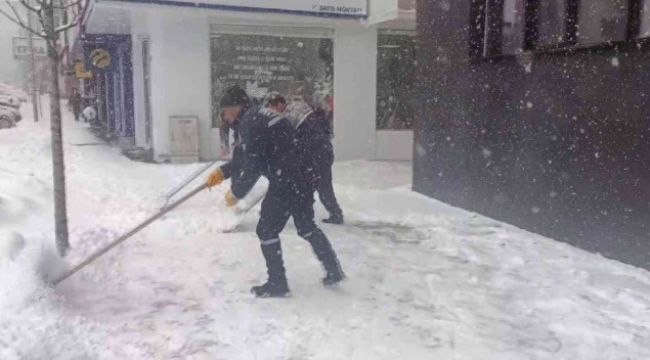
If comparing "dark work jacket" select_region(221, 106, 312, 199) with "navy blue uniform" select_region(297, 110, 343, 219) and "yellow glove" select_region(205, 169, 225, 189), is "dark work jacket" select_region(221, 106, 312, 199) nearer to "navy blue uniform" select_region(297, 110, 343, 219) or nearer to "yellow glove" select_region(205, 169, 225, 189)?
"yellow glove" select_region(205, 169, 225, 189)

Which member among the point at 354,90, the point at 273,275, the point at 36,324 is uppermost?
the point at 354,90

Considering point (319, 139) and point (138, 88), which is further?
point (138, 88)

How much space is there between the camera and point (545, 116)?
7070mm

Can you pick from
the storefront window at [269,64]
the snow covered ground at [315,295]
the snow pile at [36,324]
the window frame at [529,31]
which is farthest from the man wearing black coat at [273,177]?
the storefront window at [269,64]

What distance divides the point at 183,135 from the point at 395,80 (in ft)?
16.4

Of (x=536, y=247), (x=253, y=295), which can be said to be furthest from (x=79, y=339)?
(x=536, y=247)

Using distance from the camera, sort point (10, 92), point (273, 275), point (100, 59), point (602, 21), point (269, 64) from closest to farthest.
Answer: point (273, 275) → point (602, 21) → point (269, 64) → point (100, 59) → point (10, 92)

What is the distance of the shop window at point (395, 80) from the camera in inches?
589

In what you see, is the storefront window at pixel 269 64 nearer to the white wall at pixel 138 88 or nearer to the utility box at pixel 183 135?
the utility box at pixel 183 135

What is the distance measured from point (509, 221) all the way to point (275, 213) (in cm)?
396

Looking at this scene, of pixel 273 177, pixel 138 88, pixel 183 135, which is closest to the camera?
pixel 273 177

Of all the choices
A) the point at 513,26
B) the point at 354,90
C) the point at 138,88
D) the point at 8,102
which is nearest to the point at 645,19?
the point at 513,26

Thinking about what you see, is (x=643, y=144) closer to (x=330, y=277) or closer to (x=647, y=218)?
(x=647, y=218)

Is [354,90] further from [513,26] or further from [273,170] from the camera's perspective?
[273,170]
